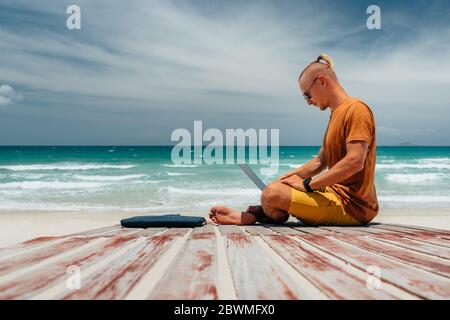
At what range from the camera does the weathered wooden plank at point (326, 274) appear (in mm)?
1384

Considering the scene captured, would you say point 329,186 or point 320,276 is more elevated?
point 329,186

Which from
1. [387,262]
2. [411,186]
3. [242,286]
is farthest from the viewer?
[411,186]

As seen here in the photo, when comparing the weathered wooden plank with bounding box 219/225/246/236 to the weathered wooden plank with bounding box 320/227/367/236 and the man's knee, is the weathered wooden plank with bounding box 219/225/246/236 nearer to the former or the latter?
the man's knee

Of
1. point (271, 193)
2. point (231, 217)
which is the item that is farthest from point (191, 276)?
point (231, 217)

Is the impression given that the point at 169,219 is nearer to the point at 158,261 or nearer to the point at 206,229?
the point at 206,229

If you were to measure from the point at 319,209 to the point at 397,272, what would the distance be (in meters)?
1.63

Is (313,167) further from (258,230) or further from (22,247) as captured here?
(22,247)

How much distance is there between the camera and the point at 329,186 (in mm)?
3438

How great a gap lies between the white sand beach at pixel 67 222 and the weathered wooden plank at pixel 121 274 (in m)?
5.54

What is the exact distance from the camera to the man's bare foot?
3584 mm

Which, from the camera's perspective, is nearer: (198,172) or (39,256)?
(39,256)

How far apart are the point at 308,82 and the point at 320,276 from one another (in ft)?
7.10
